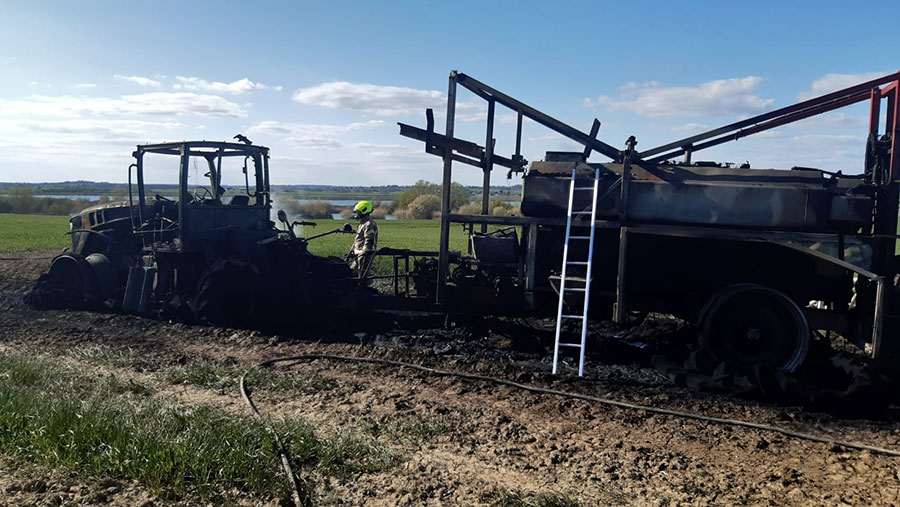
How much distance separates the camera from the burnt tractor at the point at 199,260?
10141mm

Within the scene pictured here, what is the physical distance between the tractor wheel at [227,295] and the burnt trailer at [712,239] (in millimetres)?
3108

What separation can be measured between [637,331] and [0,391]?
812 cm

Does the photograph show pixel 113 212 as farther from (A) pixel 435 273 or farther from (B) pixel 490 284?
(B) pixel 490 284

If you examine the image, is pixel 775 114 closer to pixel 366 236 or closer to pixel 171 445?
pixel 366 236

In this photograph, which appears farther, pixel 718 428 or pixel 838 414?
pixel 838 414

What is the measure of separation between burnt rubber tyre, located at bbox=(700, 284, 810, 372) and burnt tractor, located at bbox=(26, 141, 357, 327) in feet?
18.0

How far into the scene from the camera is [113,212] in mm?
12305

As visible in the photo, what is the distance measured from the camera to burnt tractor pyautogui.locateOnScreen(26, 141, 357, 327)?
33.3ft

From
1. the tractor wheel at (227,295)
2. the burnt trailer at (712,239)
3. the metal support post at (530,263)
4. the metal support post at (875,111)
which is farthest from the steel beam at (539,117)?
the tractor wheel at (227,295)

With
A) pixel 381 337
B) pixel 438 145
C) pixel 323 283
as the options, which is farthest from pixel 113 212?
pixel 438 145

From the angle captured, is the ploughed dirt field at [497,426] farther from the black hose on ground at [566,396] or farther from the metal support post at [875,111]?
the metal support post at [875,111]

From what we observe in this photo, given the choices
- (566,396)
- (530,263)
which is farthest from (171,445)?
(530,263)

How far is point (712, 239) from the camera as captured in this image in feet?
26.1

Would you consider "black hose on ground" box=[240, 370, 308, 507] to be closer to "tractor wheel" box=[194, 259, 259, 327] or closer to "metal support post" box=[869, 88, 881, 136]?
"tractor wheel" box=[194, 259, 259, 327]
